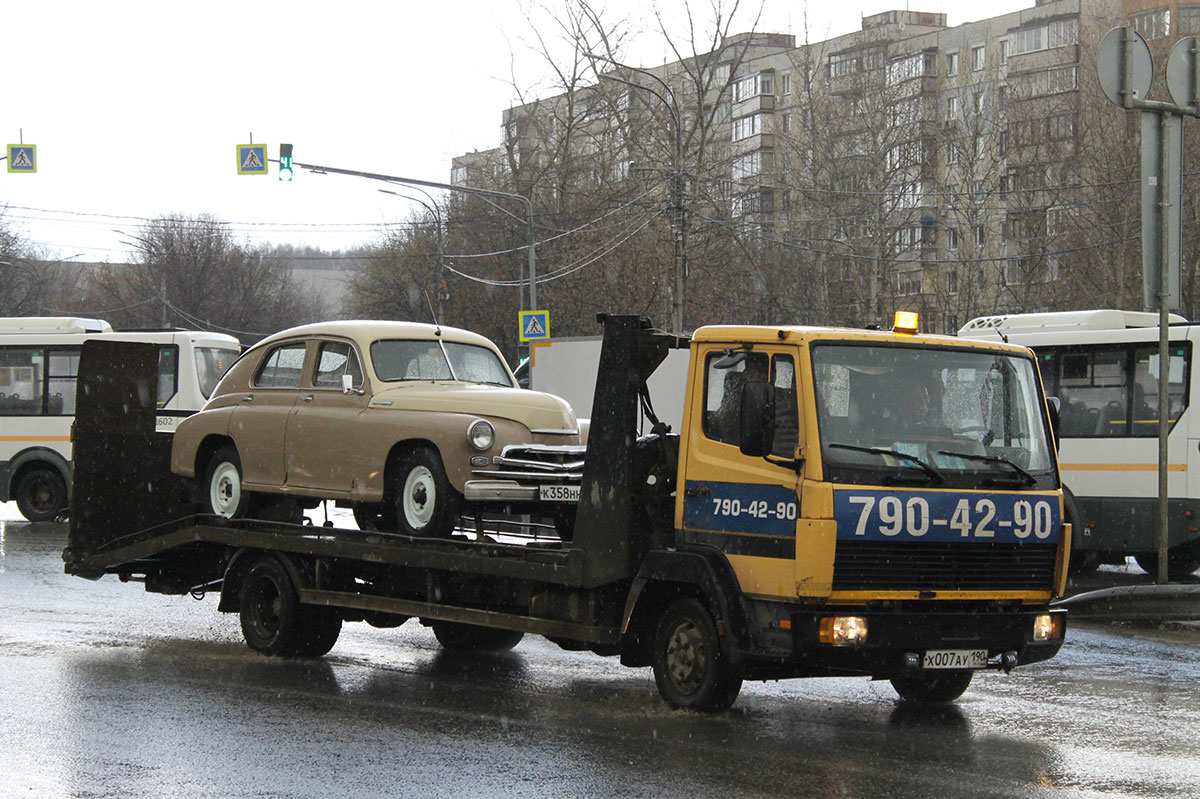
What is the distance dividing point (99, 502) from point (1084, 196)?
40.0 m

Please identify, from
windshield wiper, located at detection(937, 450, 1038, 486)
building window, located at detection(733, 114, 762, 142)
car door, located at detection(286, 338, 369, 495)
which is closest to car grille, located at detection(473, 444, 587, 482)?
car door, located at detection(286, 338, 369, 495)

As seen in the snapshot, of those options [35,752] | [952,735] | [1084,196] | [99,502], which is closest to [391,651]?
[99,502]

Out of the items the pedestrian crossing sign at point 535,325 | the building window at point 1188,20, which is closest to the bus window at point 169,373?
the pedestrian crossing sign at point 535,325

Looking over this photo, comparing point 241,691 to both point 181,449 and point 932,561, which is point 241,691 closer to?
point 181,449

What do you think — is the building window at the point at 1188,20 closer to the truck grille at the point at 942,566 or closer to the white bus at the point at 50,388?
the white bus at the point at 50,388

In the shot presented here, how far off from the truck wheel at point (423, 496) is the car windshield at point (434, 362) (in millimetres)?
836

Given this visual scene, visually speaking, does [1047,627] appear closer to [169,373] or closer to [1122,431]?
[1122,431]

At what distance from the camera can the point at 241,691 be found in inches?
360

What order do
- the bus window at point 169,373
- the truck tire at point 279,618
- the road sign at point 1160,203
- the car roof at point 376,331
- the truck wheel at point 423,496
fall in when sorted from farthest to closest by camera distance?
the bus window at point 169,373
the road sign at point 1160,203
the car roof at point 376,331
the truck tire at point 279,618
the truck wheel at point 423,496

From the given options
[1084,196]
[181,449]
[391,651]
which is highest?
[1084,196]

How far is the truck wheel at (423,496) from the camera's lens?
993cm

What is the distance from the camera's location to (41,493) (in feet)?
73.4

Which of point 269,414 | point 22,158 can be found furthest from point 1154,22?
point 269,414

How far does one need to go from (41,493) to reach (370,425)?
13.9 metres
